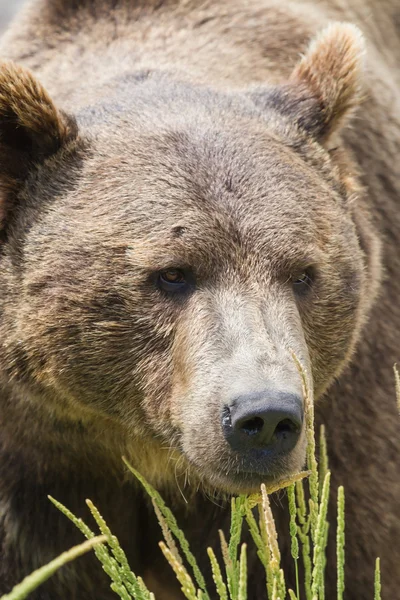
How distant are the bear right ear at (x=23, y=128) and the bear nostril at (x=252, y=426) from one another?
59.6 inches

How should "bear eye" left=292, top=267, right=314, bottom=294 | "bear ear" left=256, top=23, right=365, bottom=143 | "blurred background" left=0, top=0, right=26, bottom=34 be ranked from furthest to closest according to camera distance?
"blurred background" left=0, top=0, right=26, bottom=34
"bear ear" left=256, top=23, right=365, bottom=143
"bear eye" left=292, top=267, right=314, bottom=294

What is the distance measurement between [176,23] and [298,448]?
2.97m

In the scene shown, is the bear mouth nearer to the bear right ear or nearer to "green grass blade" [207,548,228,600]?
"green grass blade" [207,548,228,600]

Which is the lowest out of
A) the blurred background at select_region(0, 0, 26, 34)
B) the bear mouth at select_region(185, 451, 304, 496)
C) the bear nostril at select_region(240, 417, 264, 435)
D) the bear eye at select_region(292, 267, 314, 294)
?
the blurred background at select_region(0, 0, 26, 34)

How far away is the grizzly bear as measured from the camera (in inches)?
158

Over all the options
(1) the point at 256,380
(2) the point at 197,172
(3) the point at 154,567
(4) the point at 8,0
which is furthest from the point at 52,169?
(4) the point at 8,0

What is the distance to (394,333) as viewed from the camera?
5.48 meters

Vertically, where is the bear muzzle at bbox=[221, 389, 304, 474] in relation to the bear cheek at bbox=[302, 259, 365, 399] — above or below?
below

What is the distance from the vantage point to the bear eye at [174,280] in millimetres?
Result: 4168

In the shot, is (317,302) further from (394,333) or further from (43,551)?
(43,551)

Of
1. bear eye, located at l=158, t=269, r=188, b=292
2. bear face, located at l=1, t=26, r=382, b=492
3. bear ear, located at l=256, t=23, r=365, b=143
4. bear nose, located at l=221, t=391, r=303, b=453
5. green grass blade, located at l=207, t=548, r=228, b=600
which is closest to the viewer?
green grass blade, located at l=207, t=548, r=228, b=600

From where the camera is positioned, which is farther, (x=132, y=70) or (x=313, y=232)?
(x=132, y=70)

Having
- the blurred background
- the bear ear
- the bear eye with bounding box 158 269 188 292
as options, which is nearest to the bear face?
the bear eye with bounding box 158 269 188 292

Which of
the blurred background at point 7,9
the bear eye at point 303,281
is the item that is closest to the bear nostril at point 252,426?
the bear eye at point 303,281
